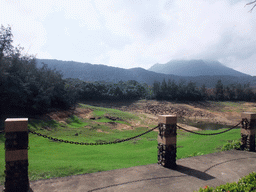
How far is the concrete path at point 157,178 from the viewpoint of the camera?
13.5ft

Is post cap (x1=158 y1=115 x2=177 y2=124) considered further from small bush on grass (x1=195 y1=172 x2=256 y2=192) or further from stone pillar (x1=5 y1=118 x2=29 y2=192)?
stone pillar (x1=5 y1=118 x2=29 y2=192)

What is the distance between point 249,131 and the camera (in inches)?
282

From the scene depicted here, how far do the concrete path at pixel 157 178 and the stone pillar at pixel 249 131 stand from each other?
1.37 m

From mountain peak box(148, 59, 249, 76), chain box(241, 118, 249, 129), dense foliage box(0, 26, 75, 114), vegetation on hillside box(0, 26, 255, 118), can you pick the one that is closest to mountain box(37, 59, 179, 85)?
vegetation on hillside box(0, 26, 255, 118)

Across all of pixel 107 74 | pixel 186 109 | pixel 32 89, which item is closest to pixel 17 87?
pixel 32 89

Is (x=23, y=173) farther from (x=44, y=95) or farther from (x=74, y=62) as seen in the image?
(x=74, y=62)

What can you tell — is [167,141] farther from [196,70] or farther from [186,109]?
[196,70]

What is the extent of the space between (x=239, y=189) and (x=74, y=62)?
273 feet

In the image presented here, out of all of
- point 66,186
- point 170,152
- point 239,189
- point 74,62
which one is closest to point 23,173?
point 66,186

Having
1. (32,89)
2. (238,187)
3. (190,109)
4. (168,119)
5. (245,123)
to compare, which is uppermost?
(32,89)

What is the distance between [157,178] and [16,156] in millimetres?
3192

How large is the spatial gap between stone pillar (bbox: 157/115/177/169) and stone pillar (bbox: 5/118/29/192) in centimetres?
347

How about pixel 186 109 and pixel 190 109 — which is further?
pixel 190 109

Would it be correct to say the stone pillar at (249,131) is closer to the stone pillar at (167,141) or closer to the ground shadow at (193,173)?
the ground shadow at (193,173)
